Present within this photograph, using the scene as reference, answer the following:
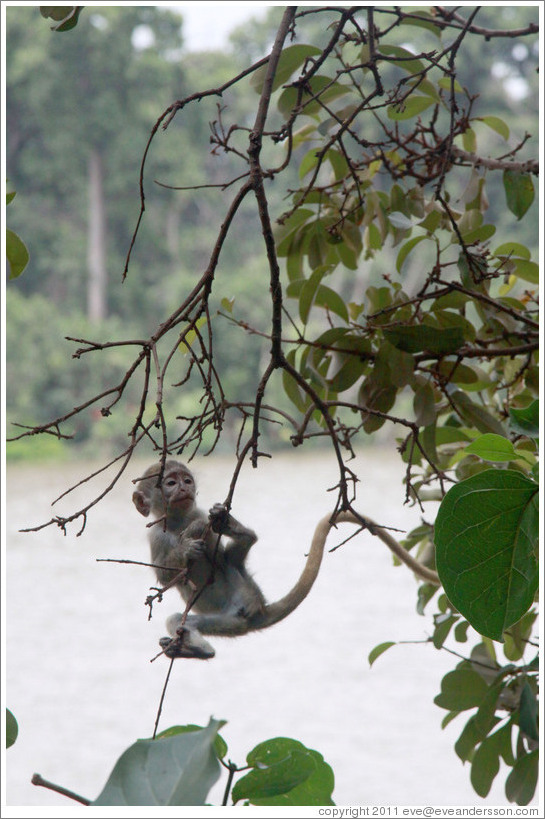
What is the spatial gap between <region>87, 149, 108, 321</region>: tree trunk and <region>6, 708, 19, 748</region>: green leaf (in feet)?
25.7

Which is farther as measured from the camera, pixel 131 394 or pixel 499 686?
pixel 131 394

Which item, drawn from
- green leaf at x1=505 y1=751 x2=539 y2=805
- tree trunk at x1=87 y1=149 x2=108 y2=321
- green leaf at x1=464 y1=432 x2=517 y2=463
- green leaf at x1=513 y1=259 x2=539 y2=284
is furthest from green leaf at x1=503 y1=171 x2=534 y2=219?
tree trunk at x1=87 y1=149 x2=108 y2=321

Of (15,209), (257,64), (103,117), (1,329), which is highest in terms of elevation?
(103,117)

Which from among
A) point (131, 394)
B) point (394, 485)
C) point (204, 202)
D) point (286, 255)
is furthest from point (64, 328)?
point (286, 255)

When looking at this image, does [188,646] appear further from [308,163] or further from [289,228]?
[308,163]

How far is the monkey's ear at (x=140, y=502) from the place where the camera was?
3.19ft

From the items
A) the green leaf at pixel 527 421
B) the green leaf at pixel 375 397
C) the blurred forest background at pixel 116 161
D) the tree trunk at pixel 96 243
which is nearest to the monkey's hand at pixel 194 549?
the green leaf at pixel 375 397

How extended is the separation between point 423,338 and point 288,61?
0.38m

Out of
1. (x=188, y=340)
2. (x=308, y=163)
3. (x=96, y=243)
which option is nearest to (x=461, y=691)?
(x=188, y=340)

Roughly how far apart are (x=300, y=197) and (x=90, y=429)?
259 inches

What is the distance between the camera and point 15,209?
8781mm

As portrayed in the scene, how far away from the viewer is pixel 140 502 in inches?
38.7

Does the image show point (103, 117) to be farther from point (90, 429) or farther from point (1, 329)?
point (1, 329)

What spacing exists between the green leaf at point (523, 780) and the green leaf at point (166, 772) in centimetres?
68
